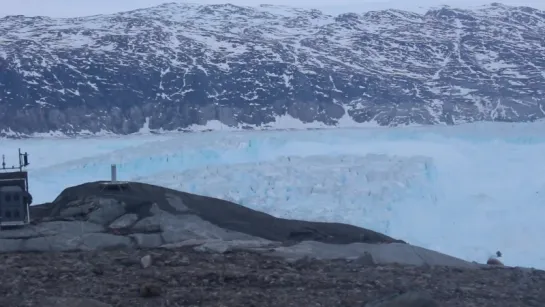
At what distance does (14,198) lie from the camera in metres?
6.31

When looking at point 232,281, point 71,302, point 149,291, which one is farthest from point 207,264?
point 71,302

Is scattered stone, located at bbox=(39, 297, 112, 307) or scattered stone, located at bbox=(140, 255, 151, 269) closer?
scattered stone, located at bbox=(39, 297, 112, 307)

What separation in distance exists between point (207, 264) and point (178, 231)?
3.99 feet

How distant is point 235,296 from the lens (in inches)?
183

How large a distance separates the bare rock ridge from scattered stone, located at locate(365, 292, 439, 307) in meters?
1.48

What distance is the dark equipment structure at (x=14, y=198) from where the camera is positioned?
6230 mm

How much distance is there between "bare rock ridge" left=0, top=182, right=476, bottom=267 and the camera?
614 centimetres

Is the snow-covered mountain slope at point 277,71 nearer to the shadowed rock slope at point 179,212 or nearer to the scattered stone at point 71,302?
the shadowed rock slope at point 179,212

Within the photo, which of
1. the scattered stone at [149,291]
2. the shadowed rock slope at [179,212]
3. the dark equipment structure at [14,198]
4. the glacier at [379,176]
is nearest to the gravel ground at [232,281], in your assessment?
the scattered stone at [149,291]

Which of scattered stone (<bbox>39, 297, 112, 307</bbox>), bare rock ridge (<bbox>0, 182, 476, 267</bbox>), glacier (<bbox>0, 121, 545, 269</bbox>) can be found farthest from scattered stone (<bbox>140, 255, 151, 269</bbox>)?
glacier (<bbox>0, 121, 545, 269</bbox>)

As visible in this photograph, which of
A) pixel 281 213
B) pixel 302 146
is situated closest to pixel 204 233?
pixel 281 213

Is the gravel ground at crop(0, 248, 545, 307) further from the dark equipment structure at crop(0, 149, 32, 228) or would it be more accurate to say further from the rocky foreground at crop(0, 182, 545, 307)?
the dark equipment structure at crop(0, 149, 32, 228)

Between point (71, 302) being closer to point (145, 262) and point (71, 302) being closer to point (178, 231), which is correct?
point (145, 262)

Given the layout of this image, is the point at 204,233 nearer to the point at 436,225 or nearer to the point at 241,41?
the point at 436,225
